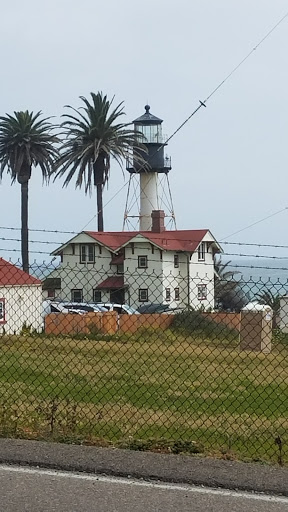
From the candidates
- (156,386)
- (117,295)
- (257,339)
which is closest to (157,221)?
(117,295)

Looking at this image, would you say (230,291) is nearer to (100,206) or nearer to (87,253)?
(87,253)

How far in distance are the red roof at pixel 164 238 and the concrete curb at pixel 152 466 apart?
4348 cm

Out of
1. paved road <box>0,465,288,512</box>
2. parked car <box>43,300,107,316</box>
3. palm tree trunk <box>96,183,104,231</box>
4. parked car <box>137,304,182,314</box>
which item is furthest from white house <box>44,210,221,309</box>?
paved road <box>0,465,288,512</box>

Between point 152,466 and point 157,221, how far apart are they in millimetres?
48110

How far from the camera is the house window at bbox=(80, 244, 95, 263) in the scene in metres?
50.7

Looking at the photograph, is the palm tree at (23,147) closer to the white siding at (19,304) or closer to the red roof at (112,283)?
the red roof at (112,283)

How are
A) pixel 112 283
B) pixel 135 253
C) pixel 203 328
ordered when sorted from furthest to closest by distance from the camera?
pixel 135 253, pixel 112 283, pixel 203 328

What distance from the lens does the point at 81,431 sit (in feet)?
24.3

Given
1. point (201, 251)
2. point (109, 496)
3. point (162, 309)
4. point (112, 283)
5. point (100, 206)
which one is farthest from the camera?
point (100, 206)

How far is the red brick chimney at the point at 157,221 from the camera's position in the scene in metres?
53.3

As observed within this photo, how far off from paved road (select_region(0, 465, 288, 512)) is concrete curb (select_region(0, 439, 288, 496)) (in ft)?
0.31

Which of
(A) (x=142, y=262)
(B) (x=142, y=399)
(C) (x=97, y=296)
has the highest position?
(A) (x=142, y=262)

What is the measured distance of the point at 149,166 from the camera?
59688 millimetres

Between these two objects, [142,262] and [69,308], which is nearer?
[69,308]
